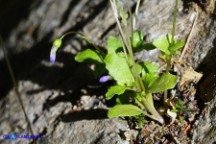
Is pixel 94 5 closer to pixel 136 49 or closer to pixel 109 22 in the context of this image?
pixel 109 22

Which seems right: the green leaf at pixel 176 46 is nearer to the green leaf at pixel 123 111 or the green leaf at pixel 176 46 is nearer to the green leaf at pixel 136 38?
the green leaf at pixel 136 38

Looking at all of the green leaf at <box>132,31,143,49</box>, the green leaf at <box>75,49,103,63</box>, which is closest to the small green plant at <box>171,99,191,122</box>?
the green leaf at <box>132,31,143,49</box>

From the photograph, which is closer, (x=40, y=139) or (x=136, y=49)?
(x=136, y=49)

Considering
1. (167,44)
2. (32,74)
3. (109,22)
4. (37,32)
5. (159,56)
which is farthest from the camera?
(37,32)

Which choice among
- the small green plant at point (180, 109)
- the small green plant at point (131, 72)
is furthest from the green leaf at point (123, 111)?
the small green plant at point (180, 109)

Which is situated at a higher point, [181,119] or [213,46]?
[213,46]

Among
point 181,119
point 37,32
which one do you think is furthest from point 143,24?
point 37,32
